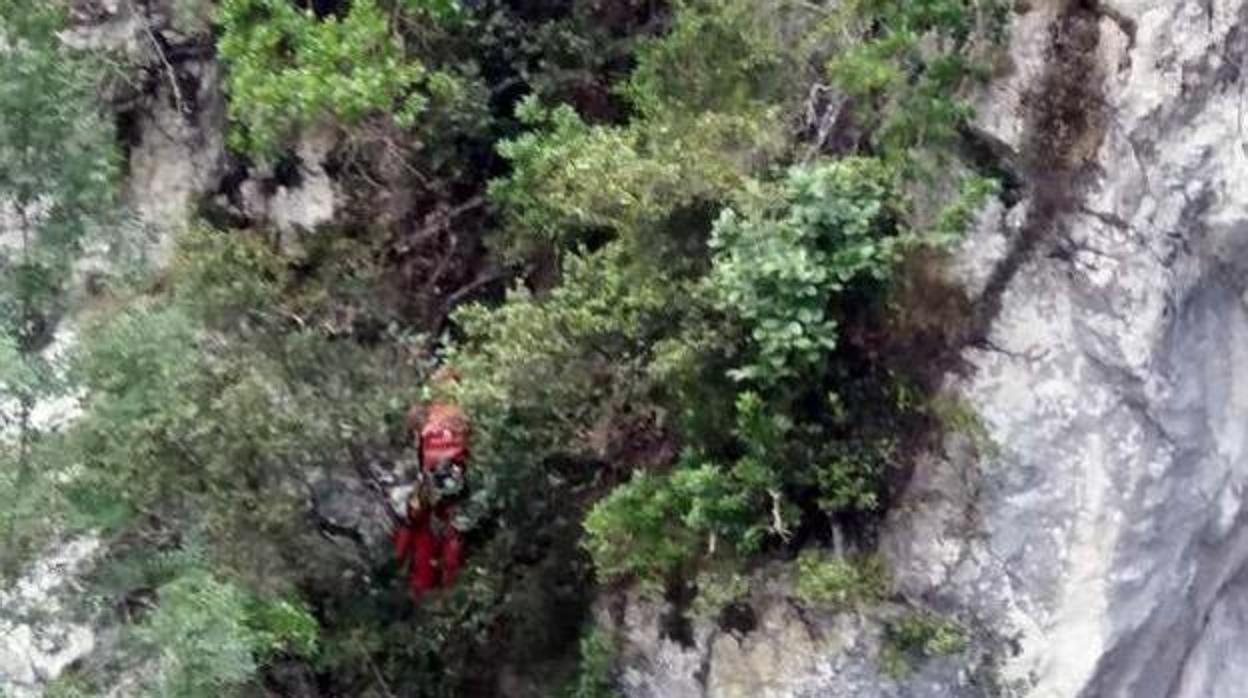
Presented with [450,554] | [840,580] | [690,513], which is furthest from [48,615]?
[840,580]

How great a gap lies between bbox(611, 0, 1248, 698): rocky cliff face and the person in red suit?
1506 millimetres

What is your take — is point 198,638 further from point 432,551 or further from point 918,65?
point 918,65

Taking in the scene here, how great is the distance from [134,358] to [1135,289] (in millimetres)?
4028

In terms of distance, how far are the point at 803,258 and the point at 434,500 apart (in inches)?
87.6

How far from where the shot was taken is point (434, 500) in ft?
25.6

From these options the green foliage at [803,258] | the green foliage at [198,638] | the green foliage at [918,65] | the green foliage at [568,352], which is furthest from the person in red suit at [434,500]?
the green foliage at [918,65]

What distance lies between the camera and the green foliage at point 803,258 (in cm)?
662

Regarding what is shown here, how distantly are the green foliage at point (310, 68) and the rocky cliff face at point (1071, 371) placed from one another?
2.67 metres

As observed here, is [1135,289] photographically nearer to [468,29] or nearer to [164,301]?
[468,29]

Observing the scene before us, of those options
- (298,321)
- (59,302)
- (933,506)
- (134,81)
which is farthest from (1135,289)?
(134,81)

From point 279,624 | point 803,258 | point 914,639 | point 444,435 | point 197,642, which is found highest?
point 803,258

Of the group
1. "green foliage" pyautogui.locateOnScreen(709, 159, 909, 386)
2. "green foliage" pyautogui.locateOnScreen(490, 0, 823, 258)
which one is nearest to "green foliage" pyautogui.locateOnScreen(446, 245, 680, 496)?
"green foliage" pyautogui.locateOnScreen(490, 0, 823, 258)

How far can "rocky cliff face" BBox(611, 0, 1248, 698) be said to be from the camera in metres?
6.90

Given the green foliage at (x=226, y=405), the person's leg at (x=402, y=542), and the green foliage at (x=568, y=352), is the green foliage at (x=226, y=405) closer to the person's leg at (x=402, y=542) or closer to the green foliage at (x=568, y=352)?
the person's leg at (x=402, y=542)
